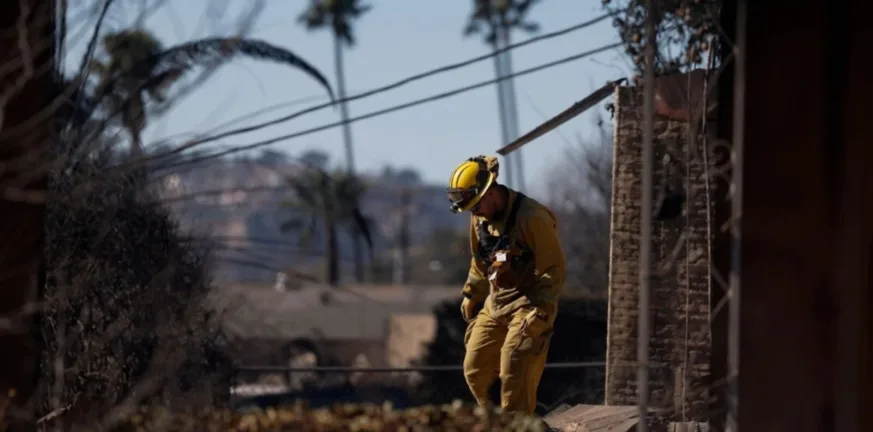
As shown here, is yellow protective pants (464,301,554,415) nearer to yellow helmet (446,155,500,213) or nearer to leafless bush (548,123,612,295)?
yellow helmet (446,155,500,213)

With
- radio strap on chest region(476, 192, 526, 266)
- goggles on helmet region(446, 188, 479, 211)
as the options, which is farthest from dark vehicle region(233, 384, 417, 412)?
goggles on helmet region(446, 188, 479, 211)

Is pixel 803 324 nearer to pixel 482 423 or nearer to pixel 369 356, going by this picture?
pixel 482 423

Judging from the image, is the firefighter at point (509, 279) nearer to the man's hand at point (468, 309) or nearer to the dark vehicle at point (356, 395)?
the man's hand at point (468, 309)

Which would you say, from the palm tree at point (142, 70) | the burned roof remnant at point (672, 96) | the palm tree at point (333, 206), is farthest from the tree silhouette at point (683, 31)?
the palm tree at point (333, 206)

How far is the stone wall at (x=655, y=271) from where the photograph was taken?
34.9 feet

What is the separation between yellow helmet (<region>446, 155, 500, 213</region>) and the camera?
870 centimetres

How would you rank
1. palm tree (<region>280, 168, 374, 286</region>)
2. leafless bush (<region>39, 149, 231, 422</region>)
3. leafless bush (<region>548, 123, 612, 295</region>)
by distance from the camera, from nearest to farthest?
leafless bush (<region>39, 149, 231, 422</region>) → leafless bush (<region>548, 123, 612, 295</region>) → palm tree (<region>280, 168, 374, 286</region>)

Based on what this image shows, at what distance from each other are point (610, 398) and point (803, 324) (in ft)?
20.8

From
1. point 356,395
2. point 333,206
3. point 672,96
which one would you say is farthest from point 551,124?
point 333,206

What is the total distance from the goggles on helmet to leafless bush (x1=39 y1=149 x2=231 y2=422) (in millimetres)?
1997

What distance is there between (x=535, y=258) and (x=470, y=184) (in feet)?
2.05

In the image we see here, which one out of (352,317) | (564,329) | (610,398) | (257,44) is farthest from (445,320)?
(352,317)

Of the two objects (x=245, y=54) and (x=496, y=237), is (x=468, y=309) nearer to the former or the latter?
(x=496, y=237)

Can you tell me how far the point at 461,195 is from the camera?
870 cm
